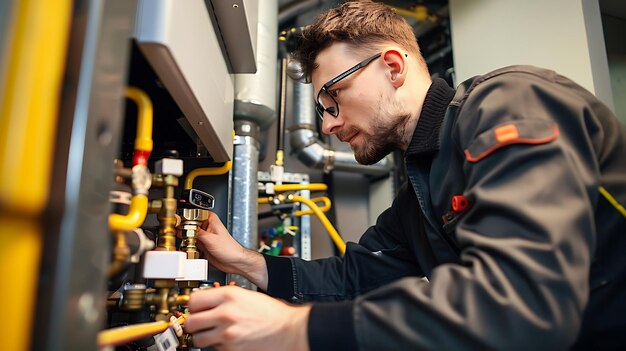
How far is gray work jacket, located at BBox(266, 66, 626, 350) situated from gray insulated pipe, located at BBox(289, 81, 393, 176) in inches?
37.6

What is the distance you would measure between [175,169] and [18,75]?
0.31 m

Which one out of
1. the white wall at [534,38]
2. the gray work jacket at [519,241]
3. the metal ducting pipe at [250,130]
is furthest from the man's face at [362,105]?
the white wall at [534,38]

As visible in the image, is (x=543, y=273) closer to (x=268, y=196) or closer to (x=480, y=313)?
(x=480, y=313)

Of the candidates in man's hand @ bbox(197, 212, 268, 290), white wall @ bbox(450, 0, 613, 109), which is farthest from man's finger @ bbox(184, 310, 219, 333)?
white wall @ bbox(450, 0, 613, 109)

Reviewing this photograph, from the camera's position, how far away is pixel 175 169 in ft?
1.94

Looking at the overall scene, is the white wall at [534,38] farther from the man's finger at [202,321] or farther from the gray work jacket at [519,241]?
the man's finger at [202,321]

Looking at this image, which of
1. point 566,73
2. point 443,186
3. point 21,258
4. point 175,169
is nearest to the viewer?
point 21,258

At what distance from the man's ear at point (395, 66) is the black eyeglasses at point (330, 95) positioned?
0.02 m

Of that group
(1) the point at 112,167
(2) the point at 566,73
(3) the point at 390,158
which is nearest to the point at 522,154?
(1) the point at 112,167

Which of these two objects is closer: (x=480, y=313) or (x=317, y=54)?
(x=480, y=313)

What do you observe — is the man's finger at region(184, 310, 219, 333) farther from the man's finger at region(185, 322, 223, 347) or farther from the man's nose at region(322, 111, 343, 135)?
the man's nose at region(322, 111, 343, 135)

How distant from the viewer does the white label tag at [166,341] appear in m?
0.63

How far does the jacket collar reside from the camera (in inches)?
30.9

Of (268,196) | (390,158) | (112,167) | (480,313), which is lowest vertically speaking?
(480,313)
